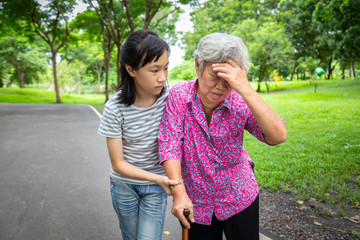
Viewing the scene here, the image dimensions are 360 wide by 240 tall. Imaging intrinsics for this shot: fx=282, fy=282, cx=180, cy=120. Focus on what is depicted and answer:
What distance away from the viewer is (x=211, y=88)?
62.5 inches

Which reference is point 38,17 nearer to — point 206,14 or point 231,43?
point 231,43

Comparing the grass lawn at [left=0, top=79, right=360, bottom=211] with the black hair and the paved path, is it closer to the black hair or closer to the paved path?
the paved path

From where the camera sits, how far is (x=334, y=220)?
3.46 m

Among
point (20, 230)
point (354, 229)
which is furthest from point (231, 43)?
point (20, 230)

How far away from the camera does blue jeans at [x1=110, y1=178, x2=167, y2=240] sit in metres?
2.00

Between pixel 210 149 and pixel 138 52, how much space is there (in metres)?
0.76

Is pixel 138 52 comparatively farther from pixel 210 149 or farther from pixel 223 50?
pixel 210 149

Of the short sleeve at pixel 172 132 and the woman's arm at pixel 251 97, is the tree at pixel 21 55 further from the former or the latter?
the woman's arm at pixel 251 97

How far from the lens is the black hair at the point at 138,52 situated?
5.83 feet

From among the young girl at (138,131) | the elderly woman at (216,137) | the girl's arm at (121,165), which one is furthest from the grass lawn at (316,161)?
the girl's arm at (121,165)

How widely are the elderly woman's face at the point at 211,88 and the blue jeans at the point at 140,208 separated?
0.78 m

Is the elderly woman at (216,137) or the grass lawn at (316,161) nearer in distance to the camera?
the elderly woman at (216,137)

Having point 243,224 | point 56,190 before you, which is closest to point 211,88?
point 243,224

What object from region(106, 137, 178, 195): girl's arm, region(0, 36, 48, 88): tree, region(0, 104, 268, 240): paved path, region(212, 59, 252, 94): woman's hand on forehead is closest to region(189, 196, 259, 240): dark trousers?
region(106, 137, 178, 195): girl's arm
